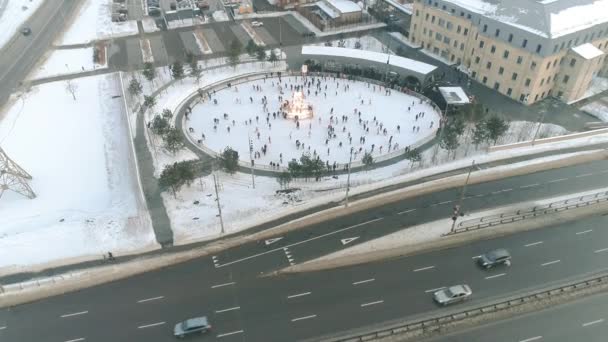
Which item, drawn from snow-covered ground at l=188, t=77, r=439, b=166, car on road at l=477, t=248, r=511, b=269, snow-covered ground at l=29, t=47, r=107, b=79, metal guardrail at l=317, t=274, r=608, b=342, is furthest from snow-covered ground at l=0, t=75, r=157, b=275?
car on road at l=477, t=248, r=511, b=269

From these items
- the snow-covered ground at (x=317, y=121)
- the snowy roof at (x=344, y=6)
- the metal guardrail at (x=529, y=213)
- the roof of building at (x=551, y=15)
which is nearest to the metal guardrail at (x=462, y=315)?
the metal guardrail at (x=529, y=213)

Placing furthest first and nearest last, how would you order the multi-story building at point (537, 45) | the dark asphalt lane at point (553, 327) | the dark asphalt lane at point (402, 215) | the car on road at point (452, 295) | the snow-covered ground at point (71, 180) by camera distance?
the multi-story building at point (537, 45) → the snow-covered ground at point (71, 180) → the dark asphalt lane at point (402, 215) → the car on road at point (452, 295) → the dark asphalt lane at point (553, 327)

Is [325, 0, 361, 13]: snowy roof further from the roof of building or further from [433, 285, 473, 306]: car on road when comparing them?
[433, 285, 473, 306]: car on road

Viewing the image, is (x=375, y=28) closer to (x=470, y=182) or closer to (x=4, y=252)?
(x=470, y=182)

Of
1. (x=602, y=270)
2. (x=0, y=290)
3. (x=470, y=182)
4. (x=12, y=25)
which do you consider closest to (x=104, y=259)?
(x=0, y=290)

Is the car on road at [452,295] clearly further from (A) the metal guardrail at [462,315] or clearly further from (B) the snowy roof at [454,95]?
(B) the snowy roof at [454,95]
